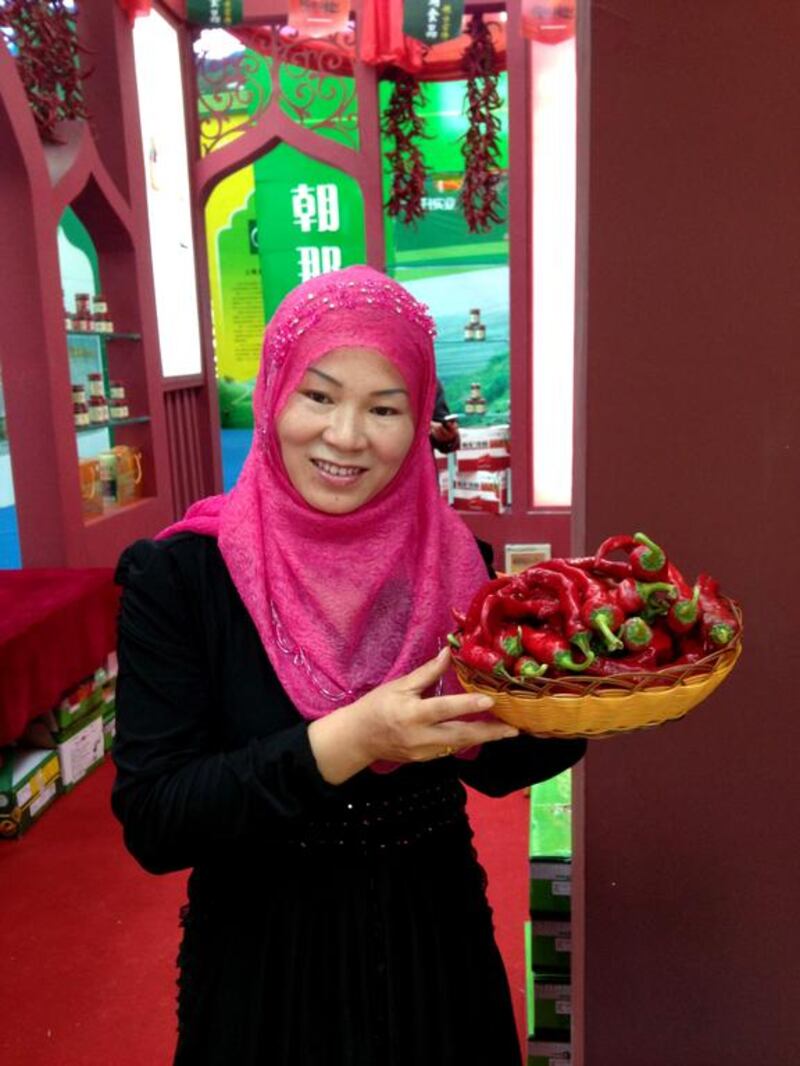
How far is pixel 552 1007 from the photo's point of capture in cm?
174

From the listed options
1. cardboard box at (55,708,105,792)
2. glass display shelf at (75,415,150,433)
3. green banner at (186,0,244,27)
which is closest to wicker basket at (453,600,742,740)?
cardboard box at (55,708,105,792)

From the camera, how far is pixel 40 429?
3580 millimetres

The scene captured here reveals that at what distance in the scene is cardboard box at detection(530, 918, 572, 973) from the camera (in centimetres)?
170

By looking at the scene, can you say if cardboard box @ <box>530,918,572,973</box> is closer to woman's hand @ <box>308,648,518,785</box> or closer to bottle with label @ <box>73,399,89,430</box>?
woman's hand @ <box>308,648,518,785</box>

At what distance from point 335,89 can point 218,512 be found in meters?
4.19

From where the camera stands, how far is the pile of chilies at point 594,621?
855 mm

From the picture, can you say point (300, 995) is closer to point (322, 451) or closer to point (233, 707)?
point (233, 707)

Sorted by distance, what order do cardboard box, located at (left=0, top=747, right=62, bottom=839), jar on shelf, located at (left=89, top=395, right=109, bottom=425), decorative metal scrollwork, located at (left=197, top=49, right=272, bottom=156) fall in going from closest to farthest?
1. cardboard box, located at (left=0, top=747, right=62, bottom=839)
2. jar on shelf, located at (left=89, top=395, right=109, bottom=425)
3. decorative metal scrollwork, located at (left=197, top=49, right=272, bottom=156)

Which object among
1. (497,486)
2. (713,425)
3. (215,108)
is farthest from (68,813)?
(215,108)

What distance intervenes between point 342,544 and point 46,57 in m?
3.26

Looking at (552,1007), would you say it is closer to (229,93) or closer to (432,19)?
(432,19)

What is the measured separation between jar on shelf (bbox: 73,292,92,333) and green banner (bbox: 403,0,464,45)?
1.81 m

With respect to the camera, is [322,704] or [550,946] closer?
[322,704]

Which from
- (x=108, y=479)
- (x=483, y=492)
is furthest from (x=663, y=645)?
(x=483, y=492)
